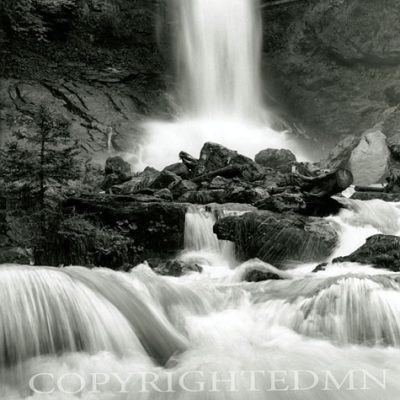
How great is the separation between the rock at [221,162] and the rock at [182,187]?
1820 millimetres

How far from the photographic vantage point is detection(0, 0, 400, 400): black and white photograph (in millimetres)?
4906

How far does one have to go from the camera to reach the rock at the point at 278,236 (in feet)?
32.9

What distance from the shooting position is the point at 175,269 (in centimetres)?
934

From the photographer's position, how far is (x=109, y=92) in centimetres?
2969

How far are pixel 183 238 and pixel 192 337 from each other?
220 inches

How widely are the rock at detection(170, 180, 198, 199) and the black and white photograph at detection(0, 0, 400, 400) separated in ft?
0.40

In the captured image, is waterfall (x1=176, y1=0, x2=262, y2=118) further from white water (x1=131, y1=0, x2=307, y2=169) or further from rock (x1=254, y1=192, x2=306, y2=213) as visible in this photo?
rock (x1=254, y1=192, x2=306, y2=213)

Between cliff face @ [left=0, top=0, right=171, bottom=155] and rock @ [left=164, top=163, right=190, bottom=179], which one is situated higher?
cliff face @ [left=0, top=0, right=171, bottom=155]

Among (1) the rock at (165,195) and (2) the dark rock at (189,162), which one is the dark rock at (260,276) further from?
(2) the dark rock at (189,162)

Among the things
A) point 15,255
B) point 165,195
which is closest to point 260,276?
point 15,255

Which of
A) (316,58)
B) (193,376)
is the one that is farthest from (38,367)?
(316,58)

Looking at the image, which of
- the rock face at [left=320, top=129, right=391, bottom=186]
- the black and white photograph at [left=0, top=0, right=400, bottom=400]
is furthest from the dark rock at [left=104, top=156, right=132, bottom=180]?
the rock face at [left=320, top=129, right=391, bottom=186]

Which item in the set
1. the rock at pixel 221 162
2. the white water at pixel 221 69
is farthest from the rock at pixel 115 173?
the white water at pixel 221 69

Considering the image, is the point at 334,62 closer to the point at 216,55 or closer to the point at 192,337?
the point at 216,55
